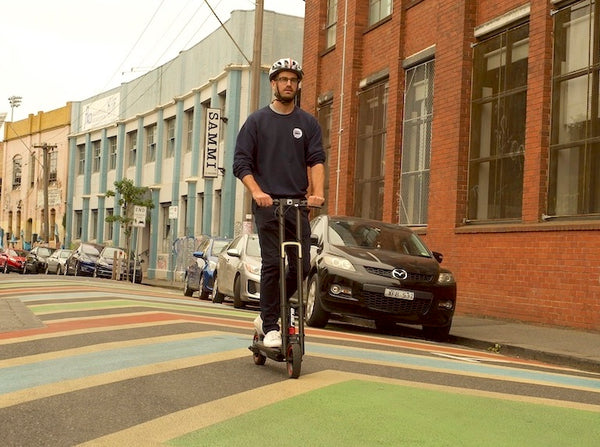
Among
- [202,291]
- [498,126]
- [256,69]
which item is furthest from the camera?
[256,69]

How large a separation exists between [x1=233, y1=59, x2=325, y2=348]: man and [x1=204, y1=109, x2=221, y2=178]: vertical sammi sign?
91.5 feet

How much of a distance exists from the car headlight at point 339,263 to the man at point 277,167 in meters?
5.35

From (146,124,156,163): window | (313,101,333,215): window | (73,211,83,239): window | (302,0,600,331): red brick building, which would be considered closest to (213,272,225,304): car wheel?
(302,0,600,331): red brick building

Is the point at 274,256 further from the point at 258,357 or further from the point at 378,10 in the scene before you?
the point at 378,10

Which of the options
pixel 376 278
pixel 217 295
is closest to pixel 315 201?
pixel 376 278

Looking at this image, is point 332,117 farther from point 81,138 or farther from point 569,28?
point 81,138

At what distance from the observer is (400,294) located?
38.9 feet

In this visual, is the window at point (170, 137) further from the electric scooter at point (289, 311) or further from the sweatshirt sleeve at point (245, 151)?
the electric scooter at point (289, 311)

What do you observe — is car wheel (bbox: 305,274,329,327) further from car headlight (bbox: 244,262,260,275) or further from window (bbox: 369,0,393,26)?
window (bbox: 369,0,393,26)

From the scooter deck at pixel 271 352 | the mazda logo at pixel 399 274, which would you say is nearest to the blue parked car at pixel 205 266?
the mazda logo at pixel 399 274

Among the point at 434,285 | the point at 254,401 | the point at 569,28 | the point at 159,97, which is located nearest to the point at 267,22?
the point at 159,97

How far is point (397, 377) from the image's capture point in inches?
264

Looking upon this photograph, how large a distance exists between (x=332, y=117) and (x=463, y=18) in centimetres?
731

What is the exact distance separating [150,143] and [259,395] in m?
41.8
